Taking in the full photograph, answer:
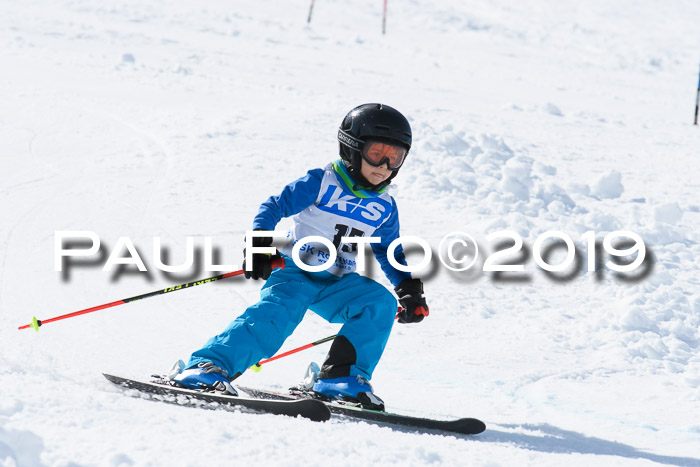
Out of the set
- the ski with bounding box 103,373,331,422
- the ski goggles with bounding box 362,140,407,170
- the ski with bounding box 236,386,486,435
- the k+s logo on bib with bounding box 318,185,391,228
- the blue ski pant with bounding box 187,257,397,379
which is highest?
the ski goggles with bounding box 362,140,407,170

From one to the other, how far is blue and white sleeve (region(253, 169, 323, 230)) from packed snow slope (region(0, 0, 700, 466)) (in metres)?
1.08

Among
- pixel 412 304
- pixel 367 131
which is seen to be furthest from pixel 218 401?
pixel 367 131

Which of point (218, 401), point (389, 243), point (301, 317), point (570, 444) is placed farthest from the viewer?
point (389, 243)

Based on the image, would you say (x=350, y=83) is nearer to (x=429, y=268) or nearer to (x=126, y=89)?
(x=126, y=89)

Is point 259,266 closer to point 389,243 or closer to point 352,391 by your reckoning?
point 352,391

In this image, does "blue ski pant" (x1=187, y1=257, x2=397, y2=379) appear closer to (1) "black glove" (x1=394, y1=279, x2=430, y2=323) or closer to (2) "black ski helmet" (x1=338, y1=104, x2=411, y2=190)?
(1) "black glove" (x1=394, y1=279, x2=430, y2=323)

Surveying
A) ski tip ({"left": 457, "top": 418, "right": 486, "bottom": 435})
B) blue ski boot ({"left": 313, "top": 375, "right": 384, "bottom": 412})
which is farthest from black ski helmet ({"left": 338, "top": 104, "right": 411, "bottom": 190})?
ski tip ({"left": 457, "top": 418, "right": 486, "bottom": 435})

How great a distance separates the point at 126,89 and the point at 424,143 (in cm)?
511

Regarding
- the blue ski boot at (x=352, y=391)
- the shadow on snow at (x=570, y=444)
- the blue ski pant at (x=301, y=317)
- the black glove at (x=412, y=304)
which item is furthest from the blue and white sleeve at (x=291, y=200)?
the shadow on snow at (x=570, y=444)

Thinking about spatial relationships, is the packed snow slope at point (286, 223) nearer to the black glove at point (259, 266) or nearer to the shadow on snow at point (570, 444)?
the shadow on snow at point (570, 444)

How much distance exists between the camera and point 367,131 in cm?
403

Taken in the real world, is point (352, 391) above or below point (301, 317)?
below

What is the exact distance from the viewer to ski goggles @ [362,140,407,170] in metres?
4.05

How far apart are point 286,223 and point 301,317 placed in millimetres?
3263
